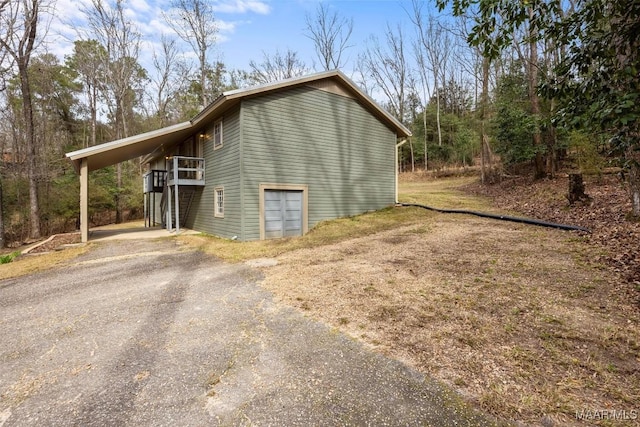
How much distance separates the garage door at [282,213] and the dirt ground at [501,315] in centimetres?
359

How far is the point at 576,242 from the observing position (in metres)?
6.58

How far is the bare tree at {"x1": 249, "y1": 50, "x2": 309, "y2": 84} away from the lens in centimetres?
3064

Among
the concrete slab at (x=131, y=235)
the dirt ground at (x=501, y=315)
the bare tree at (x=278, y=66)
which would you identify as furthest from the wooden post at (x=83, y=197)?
the bare tree at (x=278, y=66)

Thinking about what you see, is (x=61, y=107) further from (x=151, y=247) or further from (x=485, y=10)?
(x=485, y=10)

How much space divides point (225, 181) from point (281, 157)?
89.9 inches

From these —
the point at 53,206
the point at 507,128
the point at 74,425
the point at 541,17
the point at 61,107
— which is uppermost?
the point at 61,107

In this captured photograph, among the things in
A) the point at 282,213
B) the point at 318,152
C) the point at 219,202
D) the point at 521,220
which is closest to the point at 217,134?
the point at 219,202

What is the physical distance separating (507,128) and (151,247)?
58.0 ft

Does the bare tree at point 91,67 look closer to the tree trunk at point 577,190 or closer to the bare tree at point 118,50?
the bare tree at point 118,50

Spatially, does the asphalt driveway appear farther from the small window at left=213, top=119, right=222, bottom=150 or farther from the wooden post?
the small window at left=213, top=119, right=222, bottom=150

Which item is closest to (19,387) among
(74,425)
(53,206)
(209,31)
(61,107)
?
(74,425)

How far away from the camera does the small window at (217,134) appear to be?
11.4m

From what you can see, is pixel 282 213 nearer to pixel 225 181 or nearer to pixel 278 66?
pixel 225 181

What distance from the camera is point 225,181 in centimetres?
1096
